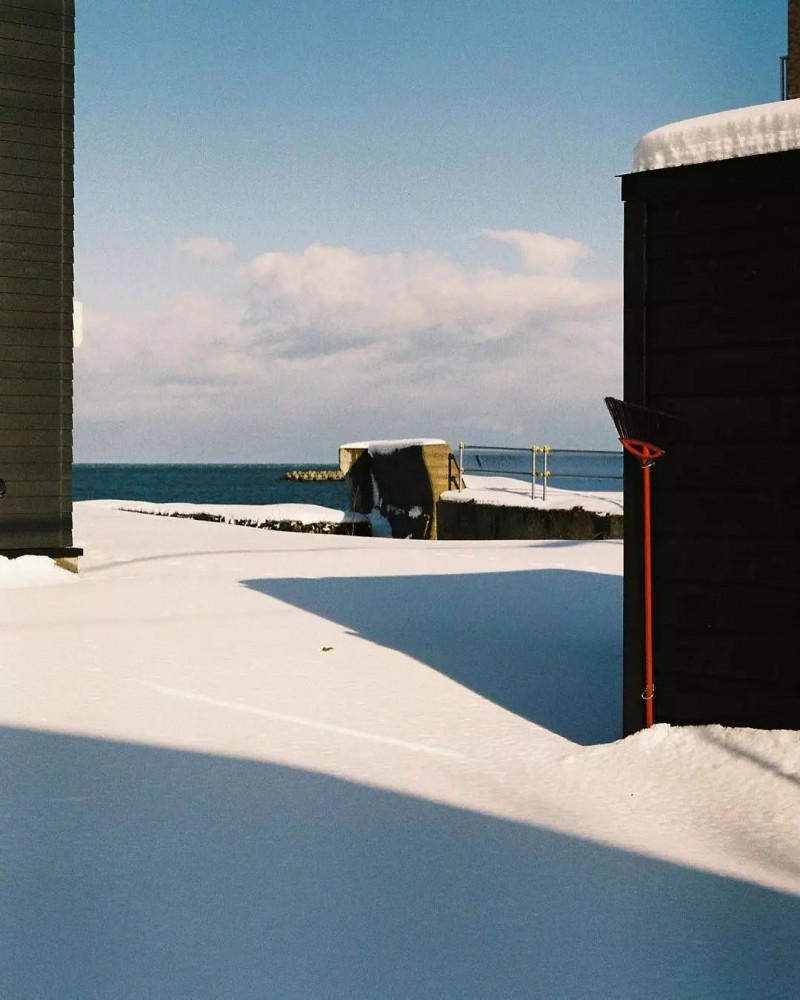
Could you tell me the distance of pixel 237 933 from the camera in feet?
10.1

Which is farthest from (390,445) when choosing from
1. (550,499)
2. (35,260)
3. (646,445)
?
(646,445)

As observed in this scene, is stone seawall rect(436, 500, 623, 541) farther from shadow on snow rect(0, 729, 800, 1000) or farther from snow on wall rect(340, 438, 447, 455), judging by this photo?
shadow on snow rect(0, 729, 800, 1000)

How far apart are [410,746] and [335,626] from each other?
3090 mm

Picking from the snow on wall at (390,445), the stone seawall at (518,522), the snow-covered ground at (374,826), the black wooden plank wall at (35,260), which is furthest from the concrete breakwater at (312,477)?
the snow-covered ground at (374,826)

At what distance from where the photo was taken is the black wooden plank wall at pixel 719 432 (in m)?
4.44

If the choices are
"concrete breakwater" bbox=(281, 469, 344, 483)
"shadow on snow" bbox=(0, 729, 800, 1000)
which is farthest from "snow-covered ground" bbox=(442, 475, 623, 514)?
"concrete breakwater" bbox=(281, 469, 344, 483)

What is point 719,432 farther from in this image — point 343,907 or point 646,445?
point 343,907

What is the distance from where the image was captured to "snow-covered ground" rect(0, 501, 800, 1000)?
2.90 metres

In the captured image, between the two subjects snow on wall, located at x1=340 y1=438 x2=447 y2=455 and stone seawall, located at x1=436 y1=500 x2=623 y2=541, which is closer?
stone seawall, located at x1=436 y1=500 x2=623 y2=541

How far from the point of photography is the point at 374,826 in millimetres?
3926

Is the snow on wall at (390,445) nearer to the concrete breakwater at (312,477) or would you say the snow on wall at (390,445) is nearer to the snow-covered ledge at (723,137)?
the snow-covered ledge at (723,137)

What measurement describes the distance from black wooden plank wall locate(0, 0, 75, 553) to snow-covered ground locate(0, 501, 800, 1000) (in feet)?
9.24

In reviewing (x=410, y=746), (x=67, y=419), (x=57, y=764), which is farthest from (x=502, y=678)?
(x=67, y=419)

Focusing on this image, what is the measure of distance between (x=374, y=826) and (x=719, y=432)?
7.35ft
